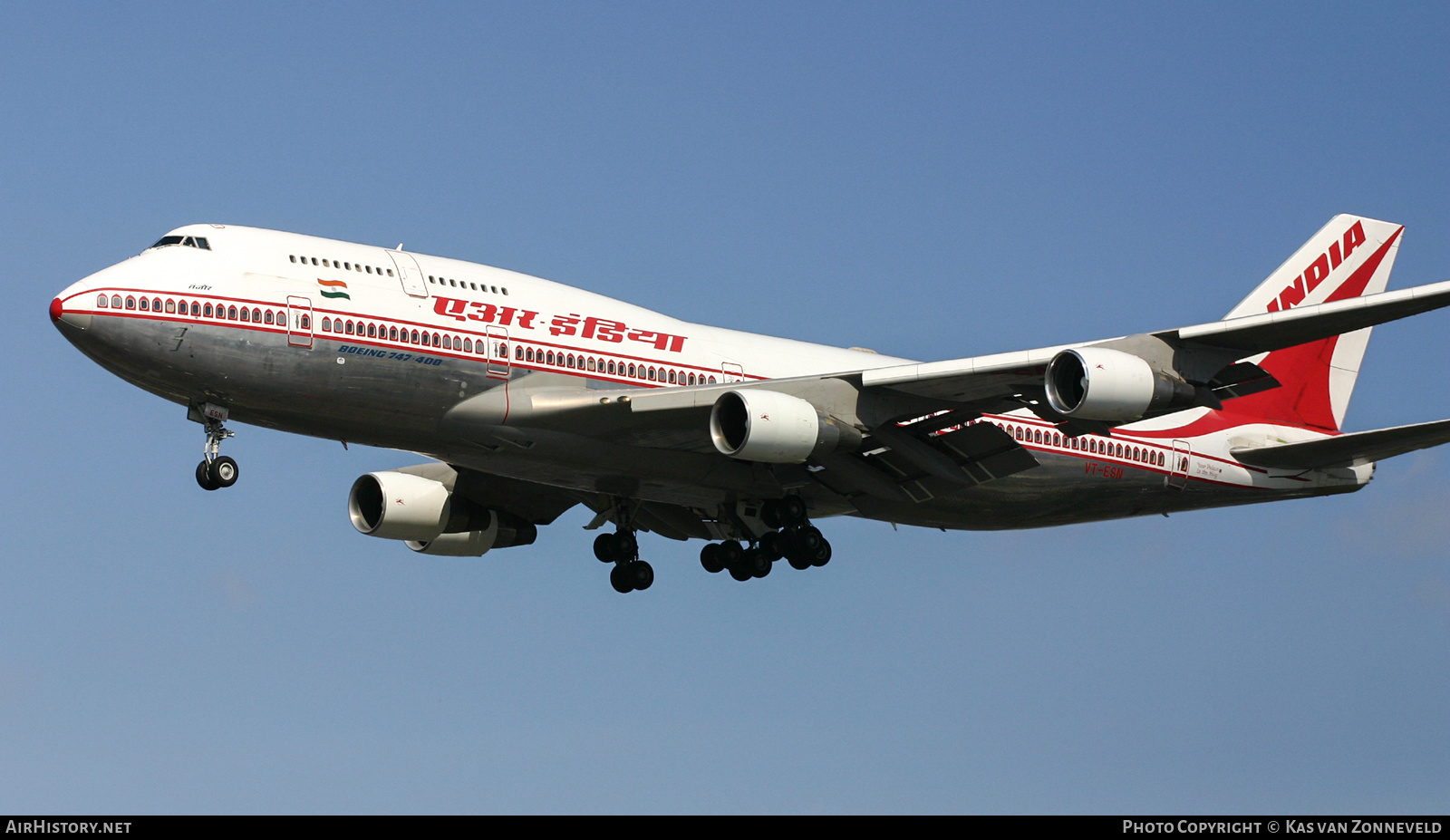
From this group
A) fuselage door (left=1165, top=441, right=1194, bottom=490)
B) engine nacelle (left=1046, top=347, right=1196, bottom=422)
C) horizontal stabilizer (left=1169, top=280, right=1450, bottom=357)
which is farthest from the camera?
fuselage door (left=1165, top=441, right=1194, bottom=490)

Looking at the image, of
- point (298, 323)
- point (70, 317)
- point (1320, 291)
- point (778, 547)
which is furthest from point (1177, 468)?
point (70, 317)

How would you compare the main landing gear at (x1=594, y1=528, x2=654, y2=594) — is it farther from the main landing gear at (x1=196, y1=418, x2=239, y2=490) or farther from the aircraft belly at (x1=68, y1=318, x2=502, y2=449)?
the main landing gear at (x1=196, y1=418, x2=239, y2=490)

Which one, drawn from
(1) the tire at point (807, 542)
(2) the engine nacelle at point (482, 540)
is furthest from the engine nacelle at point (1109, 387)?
(2) the engine nacelle at point (482, 540)

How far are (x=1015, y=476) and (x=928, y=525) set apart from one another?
267 centimetres

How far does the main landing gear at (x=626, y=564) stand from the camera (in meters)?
40.5

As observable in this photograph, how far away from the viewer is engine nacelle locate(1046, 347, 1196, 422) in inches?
1227

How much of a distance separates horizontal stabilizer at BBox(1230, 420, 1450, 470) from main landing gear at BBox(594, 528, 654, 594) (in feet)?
48.6

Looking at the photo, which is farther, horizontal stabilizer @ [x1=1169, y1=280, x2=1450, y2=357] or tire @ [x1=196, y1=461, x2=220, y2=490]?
tire @ [x1=196, y1=461, x2=220, y2=490]

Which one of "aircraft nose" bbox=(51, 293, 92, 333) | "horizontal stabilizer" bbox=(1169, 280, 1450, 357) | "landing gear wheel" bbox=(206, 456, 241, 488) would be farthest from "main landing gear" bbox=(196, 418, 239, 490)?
"horizontal stabilizer" bbox=(1169, 280, 1450, 357)

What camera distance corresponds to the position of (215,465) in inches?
1267

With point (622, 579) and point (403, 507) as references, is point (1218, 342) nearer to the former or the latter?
point (622, 579)

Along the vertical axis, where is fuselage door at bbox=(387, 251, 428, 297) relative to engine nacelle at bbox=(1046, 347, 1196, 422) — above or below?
above

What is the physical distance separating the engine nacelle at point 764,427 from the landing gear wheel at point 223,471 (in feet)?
30.3

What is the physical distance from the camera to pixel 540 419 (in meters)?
33.4
